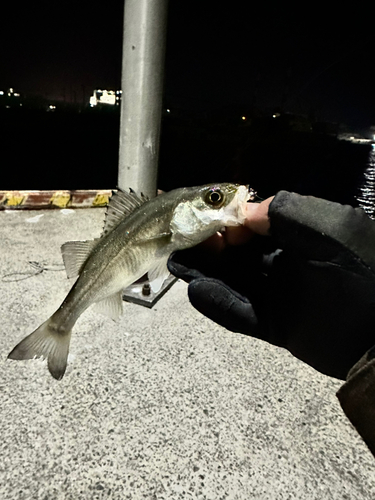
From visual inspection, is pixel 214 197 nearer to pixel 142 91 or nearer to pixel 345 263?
pixel 345 263

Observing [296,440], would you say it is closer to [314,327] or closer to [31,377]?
[314,327]

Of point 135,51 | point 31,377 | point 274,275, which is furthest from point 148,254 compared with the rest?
point 135,51

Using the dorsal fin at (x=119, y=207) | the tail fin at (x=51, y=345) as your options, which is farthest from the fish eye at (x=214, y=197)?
the tail fin at (x=51, y=345)

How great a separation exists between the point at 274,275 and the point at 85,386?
1738mm

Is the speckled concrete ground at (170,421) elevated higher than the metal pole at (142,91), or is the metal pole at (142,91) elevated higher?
the metal pole at (142,91)

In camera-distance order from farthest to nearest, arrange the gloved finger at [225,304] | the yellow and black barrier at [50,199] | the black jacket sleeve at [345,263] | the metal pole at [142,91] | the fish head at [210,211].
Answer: the yellow and black barrier at [50,199], the metal pole at [142,91], the gloved finger at [225,304], the fish head at [210,211], the black jacket sleeve at [345,263]

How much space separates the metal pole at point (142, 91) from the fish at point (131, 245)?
2034 millimetres

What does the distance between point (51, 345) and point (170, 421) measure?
3.45 feet

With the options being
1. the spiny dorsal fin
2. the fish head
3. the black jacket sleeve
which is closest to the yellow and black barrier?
the spiny dorsal fin

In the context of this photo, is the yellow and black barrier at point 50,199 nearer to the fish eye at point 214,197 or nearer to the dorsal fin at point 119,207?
the dorsal fin at point 119,207

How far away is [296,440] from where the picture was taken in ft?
7.72

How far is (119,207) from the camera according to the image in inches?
78.5

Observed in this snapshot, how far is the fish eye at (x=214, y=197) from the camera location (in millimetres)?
1793

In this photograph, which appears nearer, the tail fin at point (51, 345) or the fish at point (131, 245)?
the fish at point (131, 245)
